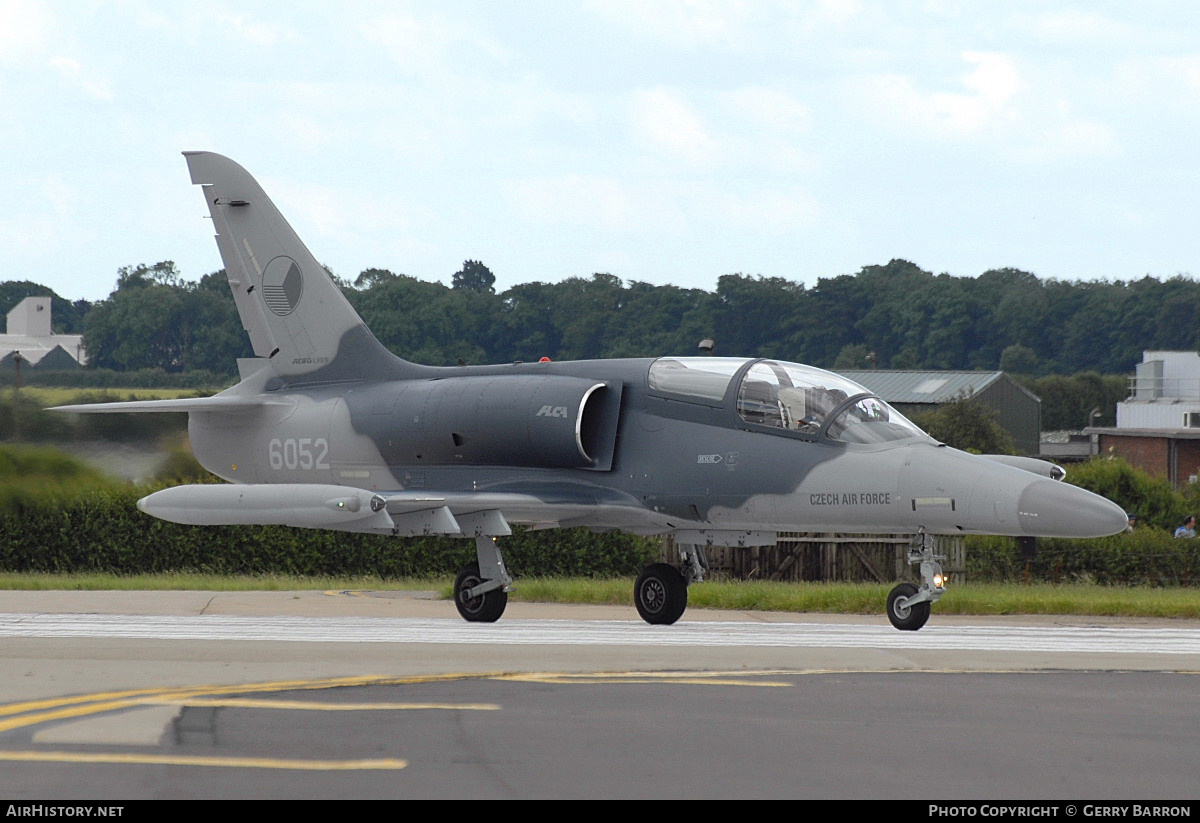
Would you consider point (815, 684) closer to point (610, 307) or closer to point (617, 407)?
point (617, 407)

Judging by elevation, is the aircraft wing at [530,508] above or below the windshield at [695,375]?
below

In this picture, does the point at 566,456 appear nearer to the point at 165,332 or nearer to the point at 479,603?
the point at 479,603

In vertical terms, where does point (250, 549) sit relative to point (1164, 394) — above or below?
below

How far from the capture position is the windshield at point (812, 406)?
50.1 ft

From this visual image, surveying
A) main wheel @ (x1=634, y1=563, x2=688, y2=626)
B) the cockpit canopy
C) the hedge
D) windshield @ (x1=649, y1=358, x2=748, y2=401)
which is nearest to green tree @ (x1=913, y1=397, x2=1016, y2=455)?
the hedge

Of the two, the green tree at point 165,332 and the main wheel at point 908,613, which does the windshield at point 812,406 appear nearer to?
the main wheel at point 908,613

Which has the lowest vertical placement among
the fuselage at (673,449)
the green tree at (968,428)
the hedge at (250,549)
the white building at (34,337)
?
the hedge at (250,549)

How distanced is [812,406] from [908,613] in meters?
2.24

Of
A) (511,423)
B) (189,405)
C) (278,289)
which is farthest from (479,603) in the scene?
(278,289)

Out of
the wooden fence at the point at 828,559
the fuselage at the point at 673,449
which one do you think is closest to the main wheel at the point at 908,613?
the fuselage at the point at 673,449

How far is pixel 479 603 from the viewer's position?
17094mm

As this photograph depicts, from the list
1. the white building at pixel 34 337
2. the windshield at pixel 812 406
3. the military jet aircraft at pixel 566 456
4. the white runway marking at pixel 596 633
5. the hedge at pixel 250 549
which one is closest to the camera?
the white runway marking at pixel 596 633

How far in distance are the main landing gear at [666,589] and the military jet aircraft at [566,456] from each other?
0.02 metres

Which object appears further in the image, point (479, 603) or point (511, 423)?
point (479, 603)
